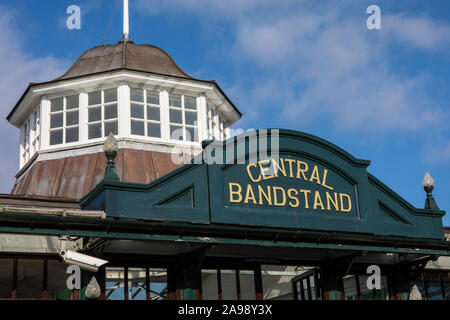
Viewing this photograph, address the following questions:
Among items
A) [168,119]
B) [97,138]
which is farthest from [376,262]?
[97,138]

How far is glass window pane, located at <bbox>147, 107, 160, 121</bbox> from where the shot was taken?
20281mm

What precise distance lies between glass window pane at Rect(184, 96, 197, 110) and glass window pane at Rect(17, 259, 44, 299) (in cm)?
799

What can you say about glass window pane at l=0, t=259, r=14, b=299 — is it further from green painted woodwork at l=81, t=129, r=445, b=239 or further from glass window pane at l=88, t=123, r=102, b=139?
glass window pane at l=88, t=123, r=102, b=139

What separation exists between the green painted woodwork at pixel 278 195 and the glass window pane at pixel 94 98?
6086mm

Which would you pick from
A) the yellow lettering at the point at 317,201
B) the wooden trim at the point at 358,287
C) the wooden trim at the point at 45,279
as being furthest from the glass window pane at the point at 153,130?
the wooden trim at the point at 358,287

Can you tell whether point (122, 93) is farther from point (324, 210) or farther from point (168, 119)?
point (324, 210)

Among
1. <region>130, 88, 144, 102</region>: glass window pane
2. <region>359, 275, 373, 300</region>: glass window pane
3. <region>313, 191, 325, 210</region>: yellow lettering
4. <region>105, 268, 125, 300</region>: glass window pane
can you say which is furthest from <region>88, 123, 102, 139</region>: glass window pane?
<region>359, 275, 373, 300</region>: glass window pane

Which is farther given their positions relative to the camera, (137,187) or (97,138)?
(97,138)

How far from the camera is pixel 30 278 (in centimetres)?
1466

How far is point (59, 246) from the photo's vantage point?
14.9 meters

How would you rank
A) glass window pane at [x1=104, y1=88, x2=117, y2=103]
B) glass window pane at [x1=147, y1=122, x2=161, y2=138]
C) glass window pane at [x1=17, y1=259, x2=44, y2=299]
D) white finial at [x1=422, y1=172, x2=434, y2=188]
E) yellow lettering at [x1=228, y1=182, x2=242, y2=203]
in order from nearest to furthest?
glass window pane at [x1=17, y1=259, x2=44, y2=299] → yellow lettering at [x1=228, y1=182, x2=242, y2=203] → white finial at [x1=422, y1=172, x2=434, y2=188] → glass window pane at [x1=147, y1=122, x2=161, y2=138] → glass window pane at [x1=104, y1=88, x2=117, y2=103]

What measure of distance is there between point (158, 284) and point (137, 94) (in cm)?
683

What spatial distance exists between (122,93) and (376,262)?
29.7 ft
